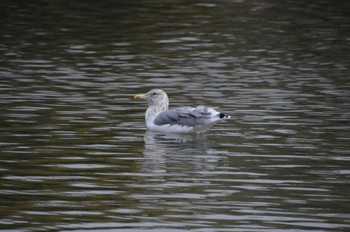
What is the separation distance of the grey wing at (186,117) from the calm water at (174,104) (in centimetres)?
28

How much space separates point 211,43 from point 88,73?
5.10 m

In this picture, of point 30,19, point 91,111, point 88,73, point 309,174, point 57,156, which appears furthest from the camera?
point 30,19

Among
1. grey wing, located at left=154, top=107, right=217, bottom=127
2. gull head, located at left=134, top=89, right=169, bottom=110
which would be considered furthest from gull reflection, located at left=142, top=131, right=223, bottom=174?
gull head, located at left=134, top=89, right=169, bottom=110

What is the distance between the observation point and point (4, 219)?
1105cm

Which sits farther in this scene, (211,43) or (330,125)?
(211,43)

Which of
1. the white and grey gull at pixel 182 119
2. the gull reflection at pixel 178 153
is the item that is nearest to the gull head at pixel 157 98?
the white and grey gull at pixel 182 119

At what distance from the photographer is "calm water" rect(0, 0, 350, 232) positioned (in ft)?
37.9

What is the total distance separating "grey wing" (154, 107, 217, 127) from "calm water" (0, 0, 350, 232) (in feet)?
0.90

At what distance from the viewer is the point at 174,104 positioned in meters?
19.6

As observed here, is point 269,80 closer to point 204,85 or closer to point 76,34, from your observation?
point 204,85

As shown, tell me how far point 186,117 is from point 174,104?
2.52 metres

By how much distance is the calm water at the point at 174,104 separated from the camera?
1154cm

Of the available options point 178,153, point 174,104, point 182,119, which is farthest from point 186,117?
point 174,104

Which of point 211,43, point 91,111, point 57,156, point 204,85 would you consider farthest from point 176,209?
point 211,43
